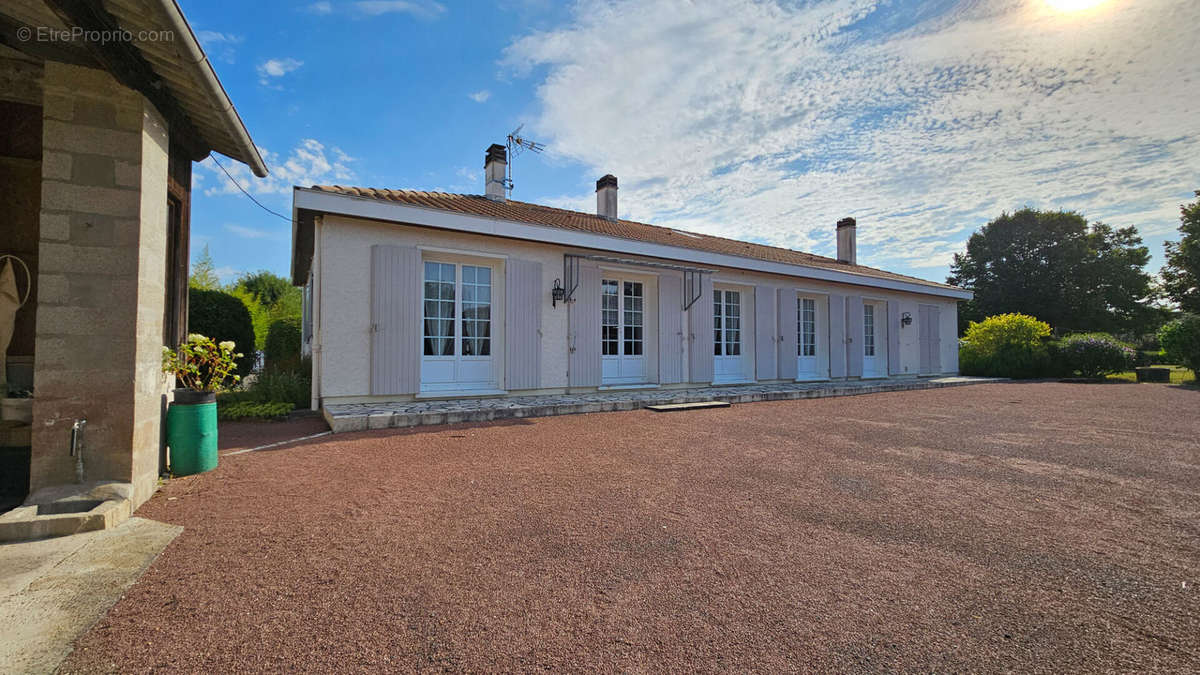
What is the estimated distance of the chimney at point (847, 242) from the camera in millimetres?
14844

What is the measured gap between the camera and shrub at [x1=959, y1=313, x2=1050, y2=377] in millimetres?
13422

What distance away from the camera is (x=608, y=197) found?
11.4 m

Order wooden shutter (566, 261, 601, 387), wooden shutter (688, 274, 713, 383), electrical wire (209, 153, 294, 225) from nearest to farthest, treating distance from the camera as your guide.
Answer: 1. electrical wire (209, 153, 294, 225)
2. wooden shutter (566, 261, 601, 387)
3. wooden shutter (688, 274, 713, 383)

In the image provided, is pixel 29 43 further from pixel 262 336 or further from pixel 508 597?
pixel 262 336

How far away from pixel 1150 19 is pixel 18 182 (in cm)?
1248

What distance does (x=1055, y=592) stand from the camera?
174 cm

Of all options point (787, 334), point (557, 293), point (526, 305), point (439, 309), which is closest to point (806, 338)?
point (787, 334)

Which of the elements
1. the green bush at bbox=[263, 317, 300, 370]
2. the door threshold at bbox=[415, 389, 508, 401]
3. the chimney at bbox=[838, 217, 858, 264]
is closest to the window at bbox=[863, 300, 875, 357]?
the chimney at bbox=[838, 217, 858, 264]

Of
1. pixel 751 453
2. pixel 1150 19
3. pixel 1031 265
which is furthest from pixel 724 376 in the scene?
pixel 1031 265

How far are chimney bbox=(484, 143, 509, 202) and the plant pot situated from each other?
286 inches

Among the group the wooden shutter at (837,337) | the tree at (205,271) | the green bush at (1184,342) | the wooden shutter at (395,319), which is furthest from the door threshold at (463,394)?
the green bush at (1184,342)

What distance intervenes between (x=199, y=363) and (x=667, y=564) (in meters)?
3.48

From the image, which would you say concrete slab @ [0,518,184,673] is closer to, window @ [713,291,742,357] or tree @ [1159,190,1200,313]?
window @ [713,291,742,357]

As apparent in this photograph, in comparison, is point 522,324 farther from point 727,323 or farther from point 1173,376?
point 1173,376
